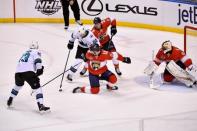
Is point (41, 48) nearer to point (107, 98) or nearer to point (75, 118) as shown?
point (107, 98)

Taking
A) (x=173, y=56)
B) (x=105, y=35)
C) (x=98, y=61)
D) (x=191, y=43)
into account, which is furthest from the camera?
(x=191, y=43)

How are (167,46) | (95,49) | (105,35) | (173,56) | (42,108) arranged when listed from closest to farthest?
(42,108) < (95,49) < (167,46) < (173,56) < (105,35)

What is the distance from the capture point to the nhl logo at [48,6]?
38.3 feet

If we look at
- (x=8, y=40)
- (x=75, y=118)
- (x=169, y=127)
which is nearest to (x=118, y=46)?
(x=8, y=40)

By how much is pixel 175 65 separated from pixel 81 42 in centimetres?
142

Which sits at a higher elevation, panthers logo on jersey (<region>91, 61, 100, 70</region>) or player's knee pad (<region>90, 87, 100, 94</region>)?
panthers logo on jersey (<region>91, 61, 100, 70</region>)

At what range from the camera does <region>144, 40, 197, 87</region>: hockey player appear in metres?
8.09

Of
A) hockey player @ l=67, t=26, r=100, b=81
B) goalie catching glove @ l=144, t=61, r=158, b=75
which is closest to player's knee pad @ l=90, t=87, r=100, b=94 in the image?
hockey player @ l=67, t=26, r=100, b=81

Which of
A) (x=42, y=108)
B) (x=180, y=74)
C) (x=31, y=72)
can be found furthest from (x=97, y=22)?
(x=42, y=108)

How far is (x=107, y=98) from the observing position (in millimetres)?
7602

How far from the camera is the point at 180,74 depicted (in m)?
8.13

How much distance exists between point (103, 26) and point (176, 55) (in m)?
1.24

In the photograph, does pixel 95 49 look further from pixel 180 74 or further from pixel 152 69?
pixel 180 74

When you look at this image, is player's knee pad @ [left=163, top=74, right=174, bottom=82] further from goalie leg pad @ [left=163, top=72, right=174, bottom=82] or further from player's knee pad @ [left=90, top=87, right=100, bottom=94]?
player's knee pad @ [left=90, top=87, right=100, bottom=94]
